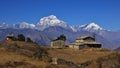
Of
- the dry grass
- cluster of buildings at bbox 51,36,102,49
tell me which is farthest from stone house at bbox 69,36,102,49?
the dry grass

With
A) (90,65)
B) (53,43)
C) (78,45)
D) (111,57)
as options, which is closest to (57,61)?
(90,65)

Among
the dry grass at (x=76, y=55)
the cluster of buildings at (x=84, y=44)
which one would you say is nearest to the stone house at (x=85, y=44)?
the cluster of buildings at (x=84, y=44)

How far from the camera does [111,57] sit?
9194cm

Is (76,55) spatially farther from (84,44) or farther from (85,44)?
(85,44)

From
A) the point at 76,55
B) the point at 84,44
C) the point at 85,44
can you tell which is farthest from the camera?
the point at 85,44

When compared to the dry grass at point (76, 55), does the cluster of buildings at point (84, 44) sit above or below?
above

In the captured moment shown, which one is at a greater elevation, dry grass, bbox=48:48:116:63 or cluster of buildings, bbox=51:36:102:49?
cluster of buildings, bbox=51:36:102:49

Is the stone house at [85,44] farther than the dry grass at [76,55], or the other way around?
the stone house at [85,44]

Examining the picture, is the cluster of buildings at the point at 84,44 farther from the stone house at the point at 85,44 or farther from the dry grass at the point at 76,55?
the dry grass at the point at 76,55

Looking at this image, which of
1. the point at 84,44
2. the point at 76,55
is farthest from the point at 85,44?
Result: the point at 76,55

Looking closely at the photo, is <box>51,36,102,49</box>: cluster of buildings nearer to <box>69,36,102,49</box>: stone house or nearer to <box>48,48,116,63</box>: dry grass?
<box>69,36,102,49</box>: stone house

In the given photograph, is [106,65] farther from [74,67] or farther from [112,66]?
[74,67]

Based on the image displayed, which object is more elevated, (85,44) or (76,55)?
(85,44)

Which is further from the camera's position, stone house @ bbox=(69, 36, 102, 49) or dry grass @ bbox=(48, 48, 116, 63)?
stone house @ bbox=(69, 36, 102, 49)
